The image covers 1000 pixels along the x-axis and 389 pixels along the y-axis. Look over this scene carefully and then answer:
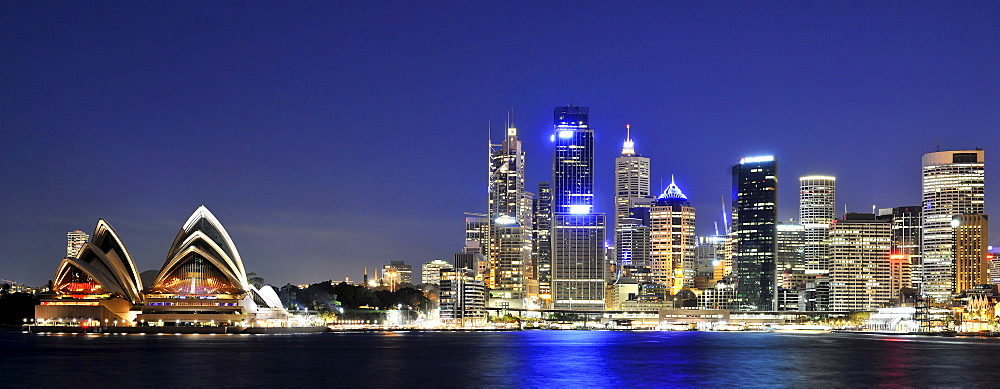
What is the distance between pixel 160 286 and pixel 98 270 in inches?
334

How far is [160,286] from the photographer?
159500 mm

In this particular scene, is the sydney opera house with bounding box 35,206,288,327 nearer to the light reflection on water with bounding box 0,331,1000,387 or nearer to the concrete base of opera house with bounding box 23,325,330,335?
the concrete base of opera house with bounding box 23,325,330,335

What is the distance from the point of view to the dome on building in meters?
155

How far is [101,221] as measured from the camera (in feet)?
504

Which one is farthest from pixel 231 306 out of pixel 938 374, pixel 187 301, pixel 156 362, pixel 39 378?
pixel 938 374

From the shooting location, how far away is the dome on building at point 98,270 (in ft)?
509

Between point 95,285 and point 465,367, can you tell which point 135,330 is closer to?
point 95,285

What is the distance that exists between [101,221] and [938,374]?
111 metres

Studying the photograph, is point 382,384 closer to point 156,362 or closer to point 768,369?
point 156,362

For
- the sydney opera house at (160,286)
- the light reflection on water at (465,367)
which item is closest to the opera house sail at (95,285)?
the sydney opera house at (160,286)

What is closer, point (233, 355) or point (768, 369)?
point (768, 369)

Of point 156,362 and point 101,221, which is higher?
point 101,221

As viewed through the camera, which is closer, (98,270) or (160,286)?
(98,270)

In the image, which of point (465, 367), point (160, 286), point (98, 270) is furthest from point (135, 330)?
point (465, 367)
